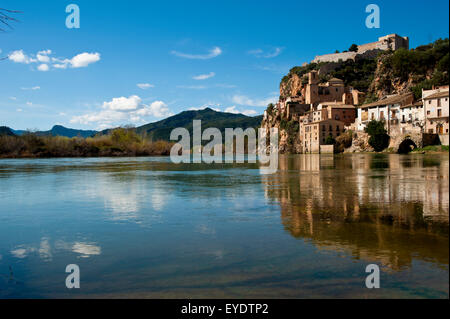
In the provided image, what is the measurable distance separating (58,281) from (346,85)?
373 ft

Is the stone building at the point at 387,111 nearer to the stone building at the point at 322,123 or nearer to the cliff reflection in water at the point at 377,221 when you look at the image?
the stone building at the point at 322,123

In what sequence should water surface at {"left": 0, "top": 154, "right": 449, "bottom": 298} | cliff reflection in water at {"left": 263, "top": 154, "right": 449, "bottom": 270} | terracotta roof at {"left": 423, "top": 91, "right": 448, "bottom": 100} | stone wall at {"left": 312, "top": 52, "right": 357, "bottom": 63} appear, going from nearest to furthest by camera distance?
1. water surface at {"left": 0, "top": 154, "right": 449, "bottom": 298}
2. cliff reflection in water at {"left": 263, "top": 154, "right": 449, "bottom": 270}
3. terracotta roof at {"left": 423, "top": 91, "right": 448, "bottom": 100}
4. stone wall at {"left": 312, "top": 52, "right": 357, "bottom": 63}

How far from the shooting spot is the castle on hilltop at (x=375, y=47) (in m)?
109

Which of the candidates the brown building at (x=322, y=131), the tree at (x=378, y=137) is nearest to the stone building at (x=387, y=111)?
the tree at (x=378, y=137)

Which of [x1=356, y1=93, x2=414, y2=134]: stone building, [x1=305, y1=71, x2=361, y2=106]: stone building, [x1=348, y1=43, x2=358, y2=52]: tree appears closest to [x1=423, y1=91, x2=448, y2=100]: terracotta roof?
[x1=356, y1=93, x2=414, y2=134]: stone building

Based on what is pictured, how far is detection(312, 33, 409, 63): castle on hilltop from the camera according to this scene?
358 feet

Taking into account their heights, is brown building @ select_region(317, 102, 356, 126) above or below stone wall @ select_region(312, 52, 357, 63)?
below

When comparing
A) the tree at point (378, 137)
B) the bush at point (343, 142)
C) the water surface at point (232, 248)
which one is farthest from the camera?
the bush at point (343, 142)

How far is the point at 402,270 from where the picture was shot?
15.5 feet

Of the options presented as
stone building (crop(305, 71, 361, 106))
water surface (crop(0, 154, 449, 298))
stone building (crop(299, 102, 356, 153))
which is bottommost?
water surface (crop(0, 154, 449, 298))

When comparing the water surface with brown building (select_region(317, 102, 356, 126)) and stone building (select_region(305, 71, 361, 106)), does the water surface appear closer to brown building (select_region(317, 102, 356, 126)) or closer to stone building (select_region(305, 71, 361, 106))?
brown building (select_region(317, 102, 356, 126))

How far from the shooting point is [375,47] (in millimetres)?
113500
